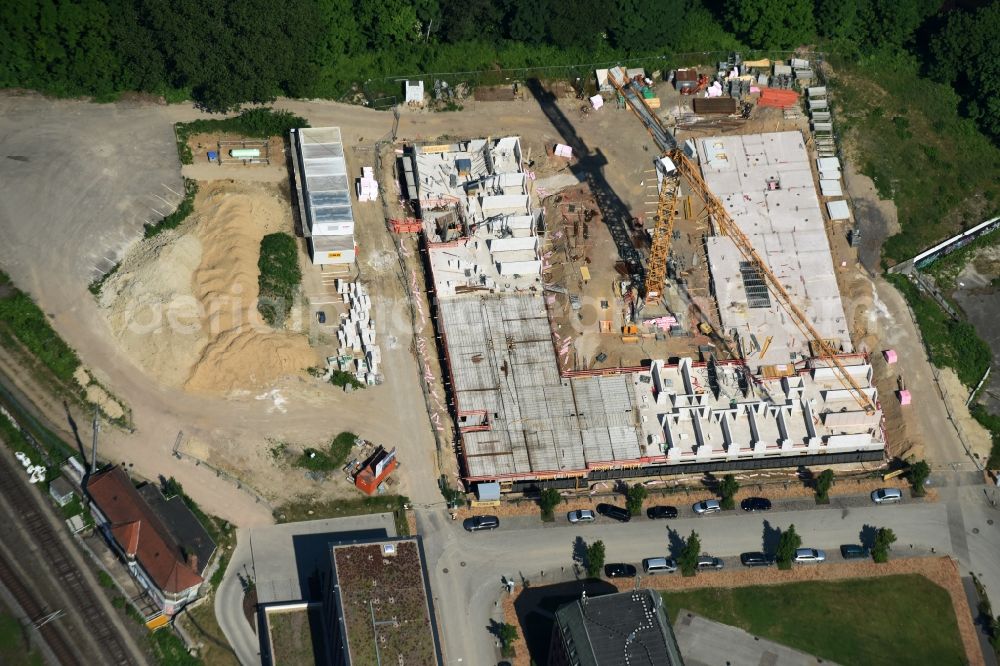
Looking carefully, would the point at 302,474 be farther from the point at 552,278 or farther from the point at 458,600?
the point at 552,278

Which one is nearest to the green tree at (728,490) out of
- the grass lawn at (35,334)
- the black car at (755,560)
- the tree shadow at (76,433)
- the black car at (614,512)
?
the black car at (755,560)

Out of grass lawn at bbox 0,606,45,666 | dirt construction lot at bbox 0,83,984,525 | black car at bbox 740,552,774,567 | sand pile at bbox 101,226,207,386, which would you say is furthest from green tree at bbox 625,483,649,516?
grass lawn at bbox 0,606,45,666

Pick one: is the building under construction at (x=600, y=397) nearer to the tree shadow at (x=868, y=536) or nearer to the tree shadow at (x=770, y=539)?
the tree shadow at (x=770, y=539)

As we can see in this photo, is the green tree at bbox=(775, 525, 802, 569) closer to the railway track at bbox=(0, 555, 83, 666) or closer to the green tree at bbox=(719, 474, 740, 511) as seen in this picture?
the green tree at bbox=(719, 474, 740, 511)

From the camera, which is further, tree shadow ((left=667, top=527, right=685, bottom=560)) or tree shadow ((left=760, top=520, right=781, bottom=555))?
tree shadow ((left=760, top=520, right=781, bottom=555))

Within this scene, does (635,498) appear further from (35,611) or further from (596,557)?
(35,611)

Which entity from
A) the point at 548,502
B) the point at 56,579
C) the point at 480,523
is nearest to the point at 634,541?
the point at 548,502
